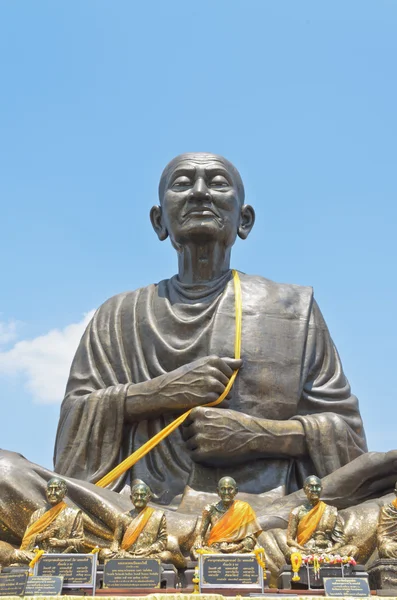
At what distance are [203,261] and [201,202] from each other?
0.84 m

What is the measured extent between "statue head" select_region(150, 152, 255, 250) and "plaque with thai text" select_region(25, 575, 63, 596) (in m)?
5.85

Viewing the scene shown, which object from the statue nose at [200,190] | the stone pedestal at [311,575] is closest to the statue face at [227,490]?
the stone pedestal at [311,575]

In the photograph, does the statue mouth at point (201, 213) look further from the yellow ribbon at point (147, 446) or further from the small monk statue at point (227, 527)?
the small monk statue at point (227, 527)

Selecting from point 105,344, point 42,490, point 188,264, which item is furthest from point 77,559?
point 188,264

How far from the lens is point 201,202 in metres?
13.0

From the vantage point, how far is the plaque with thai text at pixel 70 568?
27.6 feet

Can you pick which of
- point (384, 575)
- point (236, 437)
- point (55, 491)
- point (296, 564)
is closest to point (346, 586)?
point (296, 564)

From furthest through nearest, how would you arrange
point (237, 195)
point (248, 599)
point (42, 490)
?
point (237, 195) < point (42, 490) < point (248, 599)

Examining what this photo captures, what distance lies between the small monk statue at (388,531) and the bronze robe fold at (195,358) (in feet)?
4.96

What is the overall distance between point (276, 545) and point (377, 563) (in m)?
1.05

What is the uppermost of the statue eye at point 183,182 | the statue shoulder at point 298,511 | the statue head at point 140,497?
the statue eye at point 183,182

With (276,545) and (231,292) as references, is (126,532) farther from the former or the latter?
(231,292)

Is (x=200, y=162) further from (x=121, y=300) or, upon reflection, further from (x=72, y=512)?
(x=72, y=512)

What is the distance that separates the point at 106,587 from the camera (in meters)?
8.52
